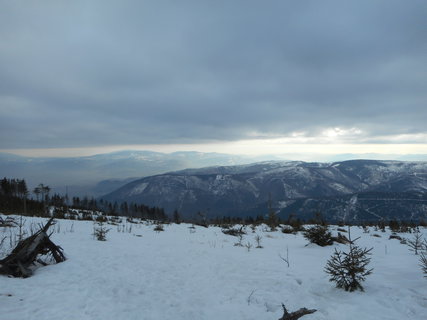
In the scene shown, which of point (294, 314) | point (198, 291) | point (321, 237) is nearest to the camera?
point (294, 314)

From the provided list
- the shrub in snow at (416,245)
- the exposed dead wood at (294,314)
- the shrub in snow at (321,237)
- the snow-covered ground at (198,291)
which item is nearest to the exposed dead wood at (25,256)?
the snow-covered ground at (198,291)

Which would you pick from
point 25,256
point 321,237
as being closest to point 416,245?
point 321,237

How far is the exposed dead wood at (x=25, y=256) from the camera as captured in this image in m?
6.06

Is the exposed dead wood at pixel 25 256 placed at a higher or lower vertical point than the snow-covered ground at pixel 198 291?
higher

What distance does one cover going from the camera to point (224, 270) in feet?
26.7

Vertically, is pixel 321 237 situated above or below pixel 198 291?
below

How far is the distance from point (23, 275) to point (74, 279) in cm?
121

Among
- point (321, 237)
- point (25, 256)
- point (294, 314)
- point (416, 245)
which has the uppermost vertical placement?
point (25, 256)

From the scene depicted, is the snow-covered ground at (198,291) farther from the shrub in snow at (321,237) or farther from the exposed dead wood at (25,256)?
the shrub in snow at (321,237)

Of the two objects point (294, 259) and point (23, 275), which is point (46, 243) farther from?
point (294, 259)

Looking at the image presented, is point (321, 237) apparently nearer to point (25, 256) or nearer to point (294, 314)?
point (294, 314)

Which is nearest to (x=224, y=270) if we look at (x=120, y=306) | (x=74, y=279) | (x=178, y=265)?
(x=178, y=265)

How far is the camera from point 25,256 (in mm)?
6527

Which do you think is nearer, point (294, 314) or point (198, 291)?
point (294, 314)
